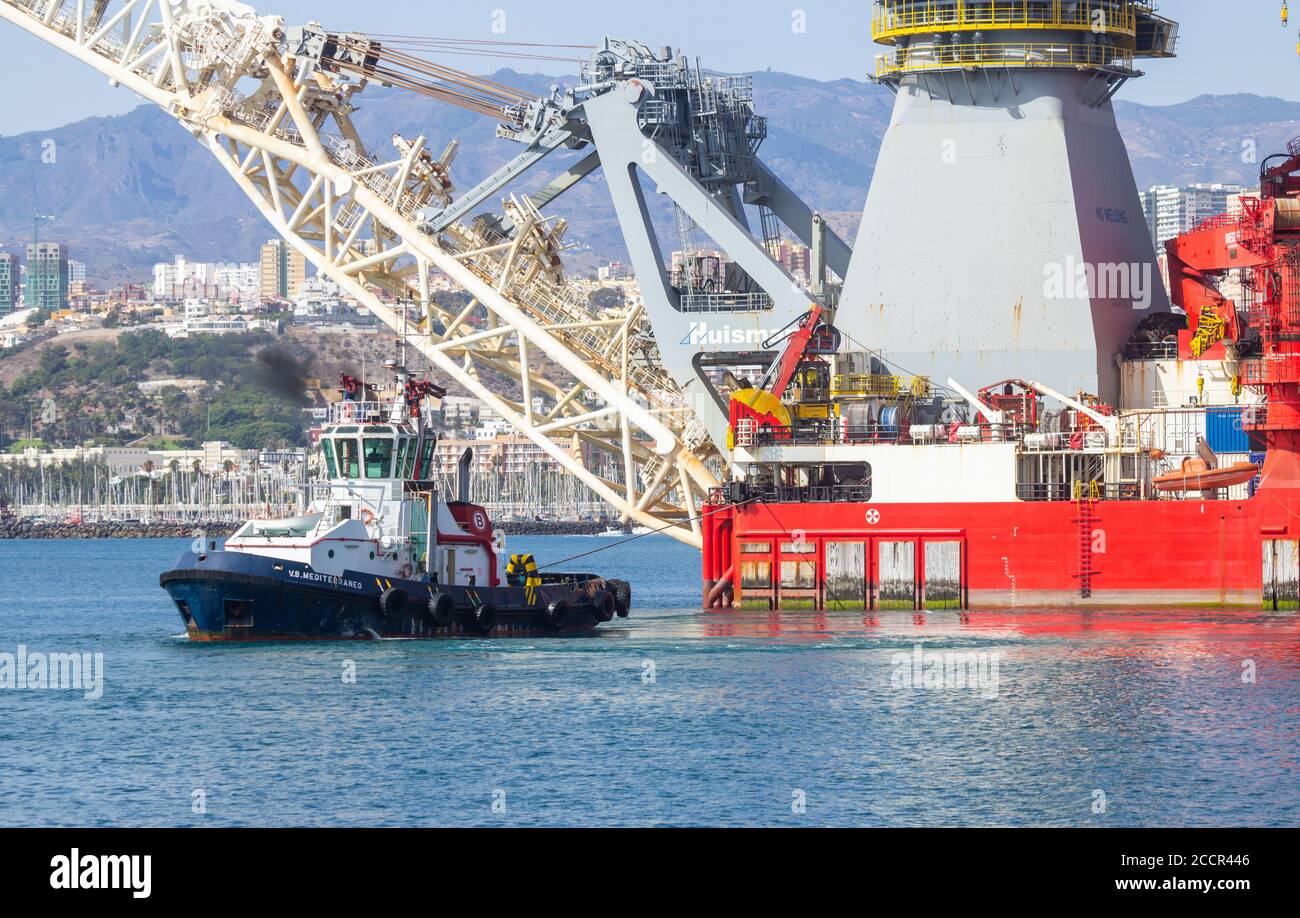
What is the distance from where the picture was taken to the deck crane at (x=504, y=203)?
5175 cm

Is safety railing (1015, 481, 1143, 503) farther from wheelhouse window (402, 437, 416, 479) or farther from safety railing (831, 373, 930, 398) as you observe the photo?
wheelhouse window (402, 437, 416, 479)

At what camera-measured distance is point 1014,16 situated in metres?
51.6

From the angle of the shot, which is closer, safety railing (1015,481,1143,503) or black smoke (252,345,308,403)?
black smoke (252,345,308,403)

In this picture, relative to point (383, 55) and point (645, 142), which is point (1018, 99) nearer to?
point (645, 142)

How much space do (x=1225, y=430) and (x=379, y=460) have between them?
827 inches

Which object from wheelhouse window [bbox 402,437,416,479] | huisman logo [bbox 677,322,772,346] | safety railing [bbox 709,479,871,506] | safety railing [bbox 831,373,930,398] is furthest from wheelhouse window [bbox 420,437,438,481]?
safety railing [bbox 831,373,930,398]

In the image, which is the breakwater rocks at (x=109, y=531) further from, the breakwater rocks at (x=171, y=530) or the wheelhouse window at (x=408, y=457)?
the wheelhouse window at (x=408, y=457)

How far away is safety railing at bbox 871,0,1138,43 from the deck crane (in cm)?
554

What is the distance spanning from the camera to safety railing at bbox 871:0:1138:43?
169 ft

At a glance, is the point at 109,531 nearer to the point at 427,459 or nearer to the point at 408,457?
the point at 427,459

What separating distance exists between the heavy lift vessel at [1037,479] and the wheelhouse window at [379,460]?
10.1 m

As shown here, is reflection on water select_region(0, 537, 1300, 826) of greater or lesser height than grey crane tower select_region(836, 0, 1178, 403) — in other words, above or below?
below

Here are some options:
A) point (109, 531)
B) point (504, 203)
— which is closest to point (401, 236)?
point (504, 203)

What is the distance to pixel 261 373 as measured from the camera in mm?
47344
